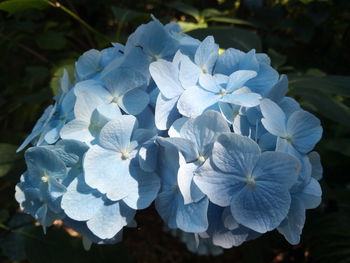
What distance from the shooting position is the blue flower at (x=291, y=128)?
1.79ft

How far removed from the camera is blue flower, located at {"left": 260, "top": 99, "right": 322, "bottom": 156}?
0.54 m

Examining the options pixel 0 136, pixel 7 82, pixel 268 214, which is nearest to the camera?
pixel 268 214

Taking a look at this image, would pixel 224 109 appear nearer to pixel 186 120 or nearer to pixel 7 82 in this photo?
pixel 186 120

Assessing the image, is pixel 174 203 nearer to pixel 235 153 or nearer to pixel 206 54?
pixel 235 153

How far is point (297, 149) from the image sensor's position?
0.59m

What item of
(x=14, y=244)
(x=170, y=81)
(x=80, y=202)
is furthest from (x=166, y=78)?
(x=14, y=244)

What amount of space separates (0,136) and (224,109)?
0.94m

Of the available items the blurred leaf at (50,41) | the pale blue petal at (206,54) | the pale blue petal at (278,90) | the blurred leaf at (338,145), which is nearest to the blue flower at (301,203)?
the pale blue petal at (278,90)

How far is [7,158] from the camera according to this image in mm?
978

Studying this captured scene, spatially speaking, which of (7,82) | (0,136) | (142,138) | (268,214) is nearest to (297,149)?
(268,214)

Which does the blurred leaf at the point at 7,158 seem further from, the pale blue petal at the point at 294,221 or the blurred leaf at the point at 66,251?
the pale blue petal at the point at 294,221

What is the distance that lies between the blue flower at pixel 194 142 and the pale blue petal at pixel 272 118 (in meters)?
0.06

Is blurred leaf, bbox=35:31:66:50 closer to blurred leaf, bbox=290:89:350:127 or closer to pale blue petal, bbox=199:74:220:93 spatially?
blurred leaf, bbox=290:89:350:127

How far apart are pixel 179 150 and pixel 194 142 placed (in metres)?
Answer: 0.02
